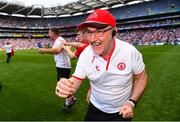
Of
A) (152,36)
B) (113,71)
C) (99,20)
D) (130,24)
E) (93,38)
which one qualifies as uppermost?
(130,24)

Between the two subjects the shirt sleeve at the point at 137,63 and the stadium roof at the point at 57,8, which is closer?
the shirt sleeve at the point at 137,63

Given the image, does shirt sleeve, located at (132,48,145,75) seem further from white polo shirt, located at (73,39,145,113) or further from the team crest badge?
the team crest badge

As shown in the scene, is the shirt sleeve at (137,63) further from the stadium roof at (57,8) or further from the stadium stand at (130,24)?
the stadium roof at (57,8)

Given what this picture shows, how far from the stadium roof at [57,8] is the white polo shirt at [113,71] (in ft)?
232

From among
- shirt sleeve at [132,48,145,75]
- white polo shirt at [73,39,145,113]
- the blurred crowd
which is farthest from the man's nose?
the blurred crowd

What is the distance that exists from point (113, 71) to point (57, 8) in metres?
88.2

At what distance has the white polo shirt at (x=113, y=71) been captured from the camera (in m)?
3.34

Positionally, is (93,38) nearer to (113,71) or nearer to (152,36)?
(113,71)

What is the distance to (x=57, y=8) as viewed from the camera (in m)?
88.5

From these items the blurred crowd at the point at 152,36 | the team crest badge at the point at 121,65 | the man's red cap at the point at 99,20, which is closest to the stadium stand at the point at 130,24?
the blurred crowd at the point at 152,36

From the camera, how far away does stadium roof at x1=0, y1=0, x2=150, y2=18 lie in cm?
7533

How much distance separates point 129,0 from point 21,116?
2835 inches

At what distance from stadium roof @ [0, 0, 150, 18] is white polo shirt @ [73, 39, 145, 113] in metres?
70.6

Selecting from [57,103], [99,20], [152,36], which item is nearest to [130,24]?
[152,36]
